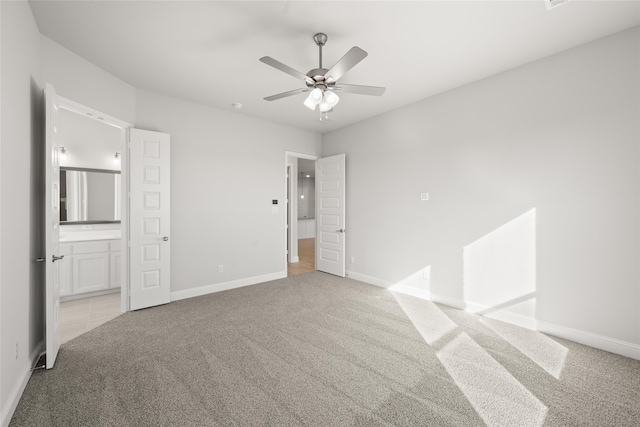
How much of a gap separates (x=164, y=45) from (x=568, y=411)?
4323 millimetres

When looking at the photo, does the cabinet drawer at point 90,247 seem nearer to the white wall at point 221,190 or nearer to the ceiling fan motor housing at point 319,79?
the white wall at point 221,190

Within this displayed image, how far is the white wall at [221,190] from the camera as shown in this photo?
12.7 ft

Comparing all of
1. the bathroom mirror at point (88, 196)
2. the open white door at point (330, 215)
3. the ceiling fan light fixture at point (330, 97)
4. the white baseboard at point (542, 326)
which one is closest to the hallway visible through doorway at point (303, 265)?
the open white door at point (330, 215)

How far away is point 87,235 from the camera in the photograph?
426 centimetres

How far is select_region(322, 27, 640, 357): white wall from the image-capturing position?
246cm

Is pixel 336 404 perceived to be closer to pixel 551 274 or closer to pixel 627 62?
pixel 551 274

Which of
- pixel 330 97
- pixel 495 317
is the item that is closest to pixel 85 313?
pixel 330 97

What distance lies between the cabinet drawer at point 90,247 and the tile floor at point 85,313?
698mm

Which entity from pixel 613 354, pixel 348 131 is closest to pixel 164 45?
pixel 348 131

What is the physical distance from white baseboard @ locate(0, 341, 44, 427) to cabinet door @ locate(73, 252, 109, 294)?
1869mm

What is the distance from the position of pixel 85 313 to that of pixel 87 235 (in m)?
1.41

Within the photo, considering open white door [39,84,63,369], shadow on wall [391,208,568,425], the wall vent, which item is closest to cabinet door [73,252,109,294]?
open white door [39,84,63,369]

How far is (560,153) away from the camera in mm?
2773

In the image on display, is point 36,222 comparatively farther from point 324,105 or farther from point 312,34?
point 312,34
